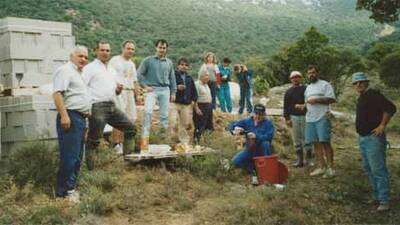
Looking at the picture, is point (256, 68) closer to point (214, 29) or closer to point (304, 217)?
point (214, 29)

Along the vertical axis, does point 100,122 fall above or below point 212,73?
below

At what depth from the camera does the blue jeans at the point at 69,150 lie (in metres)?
6.46

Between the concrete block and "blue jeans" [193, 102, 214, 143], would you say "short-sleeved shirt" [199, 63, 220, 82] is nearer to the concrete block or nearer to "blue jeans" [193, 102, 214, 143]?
"blue jeans" [193, 102, 214, 143]

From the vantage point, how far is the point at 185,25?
4453 cm

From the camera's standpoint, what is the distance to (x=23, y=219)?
609 cm

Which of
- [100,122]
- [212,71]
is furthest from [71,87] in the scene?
[212,71]

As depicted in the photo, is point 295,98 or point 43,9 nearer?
point 295,98

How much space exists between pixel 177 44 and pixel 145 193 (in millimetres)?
32154

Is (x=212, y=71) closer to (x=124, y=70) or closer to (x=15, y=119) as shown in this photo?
(x=124, y=70)

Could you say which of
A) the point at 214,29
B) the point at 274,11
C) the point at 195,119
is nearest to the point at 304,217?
the point at 195,119

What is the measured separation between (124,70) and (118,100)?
88cm

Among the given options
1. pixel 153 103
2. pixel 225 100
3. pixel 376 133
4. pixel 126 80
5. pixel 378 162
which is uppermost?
pixel 126 80

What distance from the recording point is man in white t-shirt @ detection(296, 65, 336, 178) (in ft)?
27.7

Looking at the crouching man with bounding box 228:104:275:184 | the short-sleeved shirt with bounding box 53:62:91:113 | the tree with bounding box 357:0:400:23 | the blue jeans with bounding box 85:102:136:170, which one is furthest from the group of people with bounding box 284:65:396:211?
the short-sleeved shirt with bounding box 53:62:91:113
